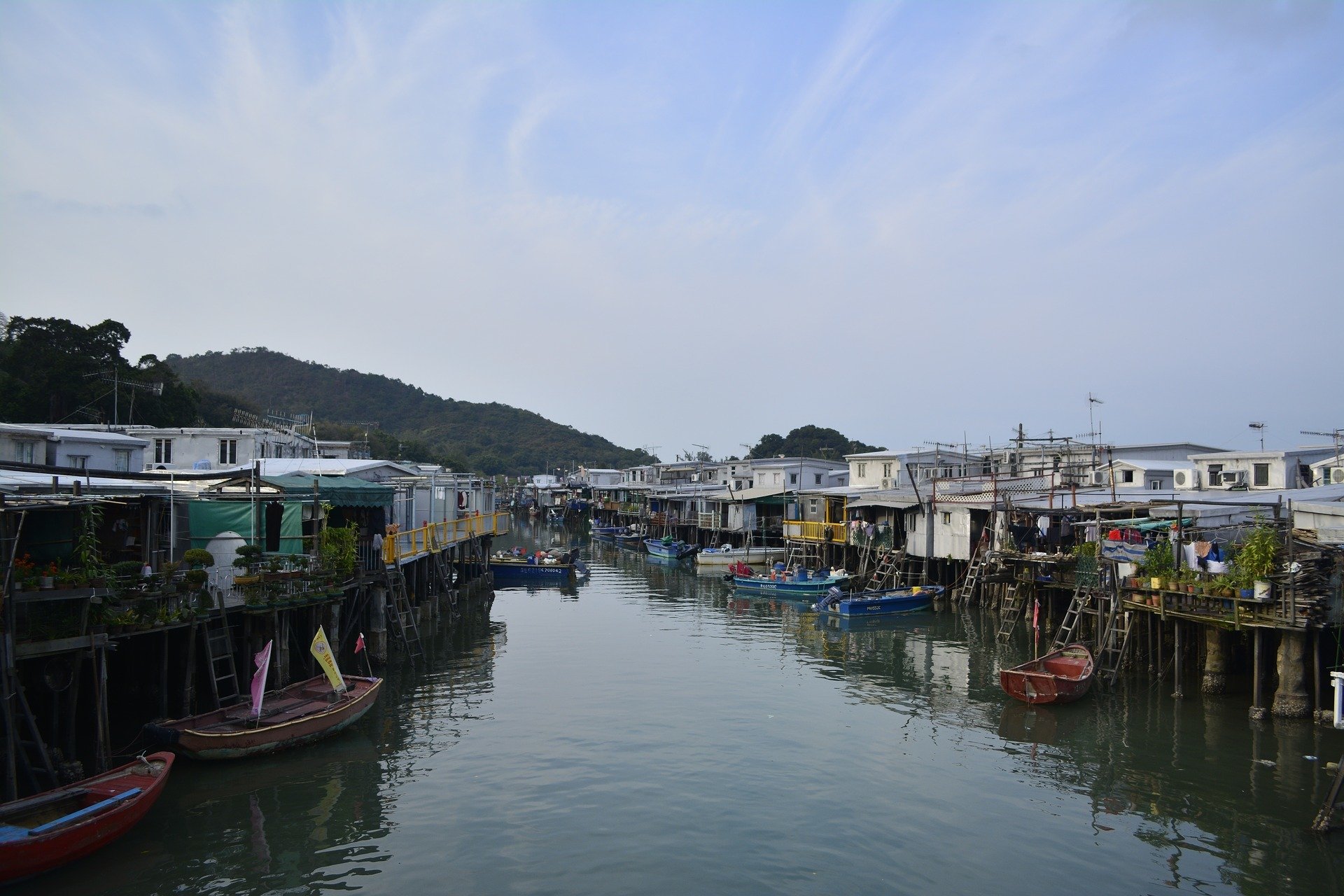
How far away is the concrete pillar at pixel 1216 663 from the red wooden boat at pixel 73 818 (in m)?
24.7

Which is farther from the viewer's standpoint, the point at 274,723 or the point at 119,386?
the point at 119,386

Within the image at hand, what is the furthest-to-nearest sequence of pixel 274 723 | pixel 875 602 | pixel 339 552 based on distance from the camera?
pixel 875 602
pixel 339 552
pixel 274 723

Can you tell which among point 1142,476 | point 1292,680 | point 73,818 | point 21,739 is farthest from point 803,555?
point 73,818

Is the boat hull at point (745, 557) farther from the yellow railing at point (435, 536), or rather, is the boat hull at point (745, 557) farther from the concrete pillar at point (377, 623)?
the concrete pillar at point (377, 623)

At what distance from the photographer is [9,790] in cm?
1322

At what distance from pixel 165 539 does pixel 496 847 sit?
1214 cm

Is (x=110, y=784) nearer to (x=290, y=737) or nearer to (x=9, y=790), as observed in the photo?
(x=9, y=790)

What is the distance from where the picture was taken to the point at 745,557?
2228 inches

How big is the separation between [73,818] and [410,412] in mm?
158998

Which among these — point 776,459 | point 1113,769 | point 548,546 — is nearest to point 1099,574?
point 1113,769

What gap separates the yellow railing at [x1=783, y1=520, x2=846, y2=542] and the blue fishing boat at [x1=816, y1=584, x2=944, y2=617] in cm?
1025

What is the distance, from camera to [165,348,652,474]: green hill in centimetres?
13938

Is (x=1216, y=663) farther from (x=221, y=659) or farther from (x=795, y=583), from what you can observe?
(x=221, y=659)

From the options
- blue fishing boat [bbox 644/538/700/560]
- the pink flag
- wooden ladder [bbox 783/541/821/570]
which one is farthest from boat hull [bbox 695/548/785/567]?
the pink flag
